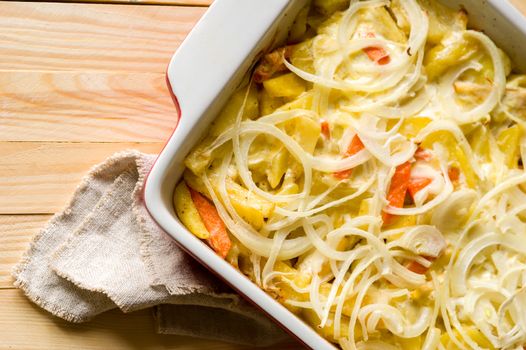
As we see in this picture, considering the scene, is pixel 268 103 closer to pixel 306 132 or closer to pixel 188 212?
pixel 306 132

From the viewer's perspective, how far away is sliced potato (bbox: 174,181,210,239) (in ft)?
5.24

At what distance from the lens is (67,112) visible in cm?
191

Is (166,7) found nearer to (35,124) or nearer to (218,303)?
(35,124)

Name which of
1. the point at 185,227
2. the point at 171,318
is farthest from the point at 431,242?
the point at 171,318

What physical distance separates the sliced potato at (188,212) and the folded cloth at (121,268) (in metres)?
0.22

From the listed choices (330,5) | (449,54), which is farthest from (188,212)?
(449,54)

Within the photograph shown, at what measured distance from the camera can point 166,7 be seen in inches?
76.1

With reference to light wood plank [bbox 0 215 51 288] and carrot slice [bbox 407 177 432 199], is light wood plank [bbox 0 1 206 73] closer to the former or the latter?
light wood plank [bbox 0 215 51 288]

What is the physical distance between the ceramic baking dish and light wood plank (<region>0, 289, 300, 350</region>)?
479 millimetres

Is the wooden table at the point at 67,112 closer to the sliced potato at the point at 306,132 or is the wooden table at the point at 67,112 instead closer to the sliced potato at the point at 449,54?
the sliced potato at the point at 306,132

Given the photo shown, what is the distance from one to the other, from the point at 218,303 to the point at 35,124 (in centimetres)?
68

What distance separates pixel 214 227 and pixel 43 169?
59 centimetres

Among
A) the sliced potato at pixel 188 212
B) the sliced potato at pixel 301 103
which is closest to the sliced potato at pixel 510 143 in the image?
the sliced potato at pixel 301 103

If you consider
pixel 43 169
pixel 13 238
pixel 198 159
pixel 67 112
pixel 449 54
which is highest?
pixel 449 54
